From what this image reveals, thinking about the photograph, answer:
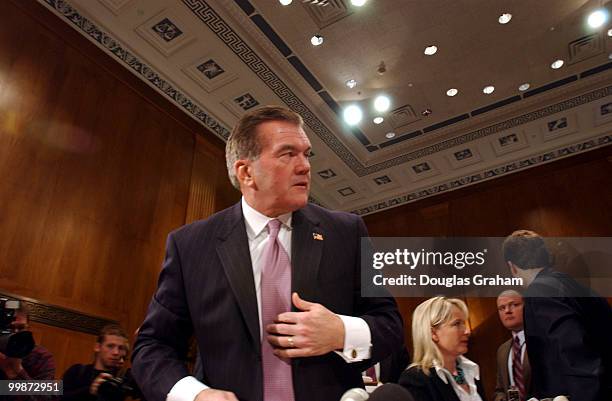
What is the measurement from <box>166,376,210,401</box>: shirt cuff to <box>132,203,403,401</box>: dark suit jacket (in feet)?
0.08

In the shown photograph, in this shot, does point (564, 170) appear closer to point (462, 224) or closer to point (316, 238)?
point (462, 224)

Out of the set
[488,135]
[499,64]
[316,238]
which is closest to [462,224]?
[488,135]

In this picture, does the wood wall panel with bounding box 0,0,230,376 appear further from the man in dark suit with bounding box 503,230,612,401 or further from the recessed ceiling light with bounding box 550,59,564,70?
the recessed ceiling light with bounding box 550,59,564,70

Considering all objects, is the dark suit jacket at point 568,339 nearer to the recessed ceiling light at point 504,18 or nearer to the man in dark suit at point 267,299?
the man in dark suit at point 267,299

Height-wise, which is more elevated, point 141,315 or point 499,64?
point 499,64

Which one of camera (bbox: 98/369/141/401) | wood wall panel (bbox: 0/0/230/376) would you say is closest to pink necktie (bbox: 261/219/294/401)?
camera (bbox: 98/369/141/401)

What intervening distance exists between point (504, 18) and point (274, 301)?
6252mm

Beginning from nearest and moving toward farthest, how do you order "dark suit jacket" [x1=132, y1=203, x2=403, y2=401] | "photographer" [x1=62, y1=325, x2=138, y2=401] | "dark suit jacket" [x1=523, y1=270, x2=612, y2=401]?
"dark suit jacket" [x1=132, y1=203, x2=403, y2=401], "dark suit jacket" [x1=523, y1=270, x2=612, y2=401], "photographer" [x1=62, y1=325, x2=138, y2=401]

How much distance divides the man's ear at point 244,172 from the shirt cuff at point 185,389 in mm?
595

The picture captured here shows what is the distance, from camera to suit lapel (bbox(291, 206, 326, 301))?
1.29m

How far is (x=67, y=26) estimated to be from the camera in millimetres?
5812

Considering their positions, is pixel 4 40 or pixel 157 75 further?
pixel 157 75

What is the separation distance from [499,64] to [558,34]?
809 mm

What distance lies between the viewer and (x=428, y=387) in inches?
100
